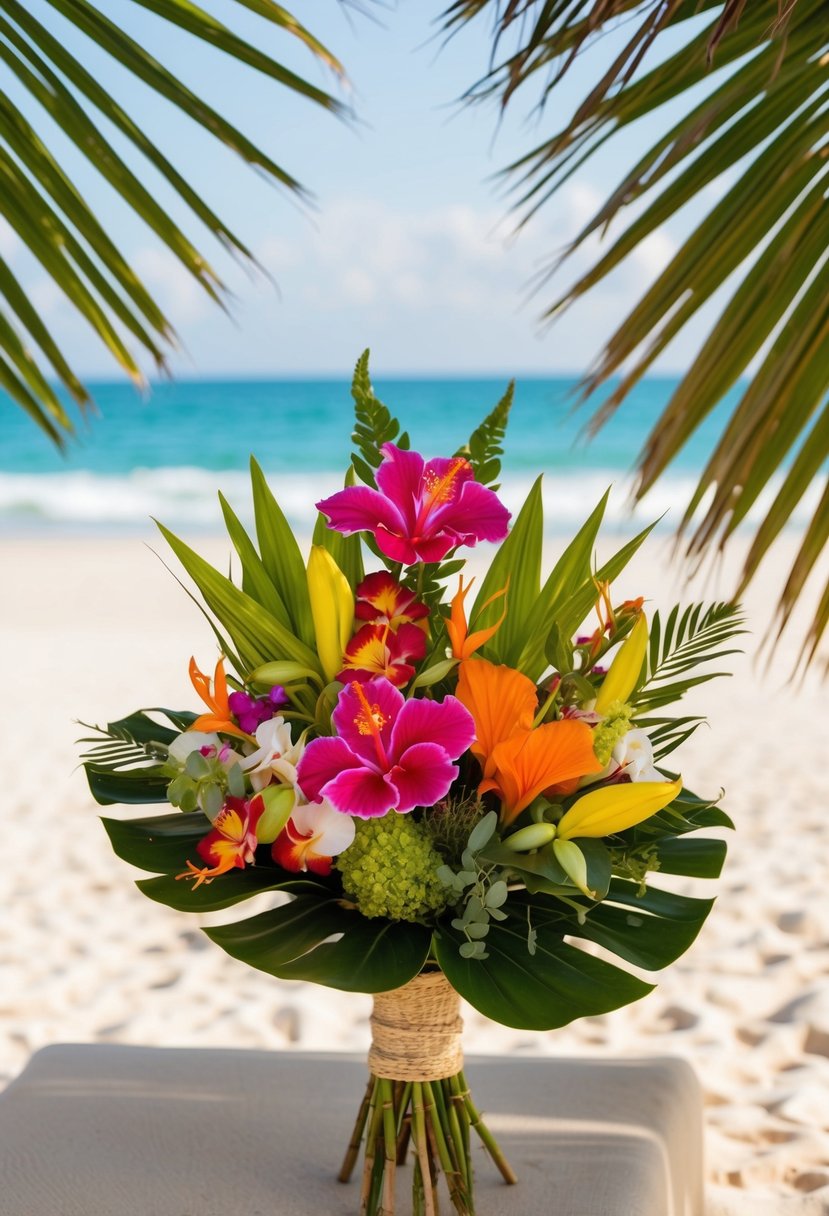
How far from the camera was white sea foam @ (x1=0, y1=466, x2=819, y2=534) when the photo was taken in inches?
465

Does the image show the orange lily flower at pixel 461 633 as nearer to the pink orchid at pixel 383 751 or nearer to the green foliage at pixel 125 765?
the pink orchid at pixel 383 751

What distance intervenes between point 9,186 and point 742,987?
72.0 inches

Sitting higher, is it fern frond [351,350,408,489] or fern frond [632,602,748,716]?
fern frond [351,350,408,489]

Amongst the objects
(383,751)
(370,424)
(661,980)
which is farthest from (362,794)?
(661,980)

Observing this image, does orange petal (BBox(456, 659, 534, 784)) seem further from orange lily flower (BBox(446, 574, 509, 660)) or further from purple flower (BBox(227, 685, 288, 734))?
purple flower (BBox(227, 685, 288, 734))

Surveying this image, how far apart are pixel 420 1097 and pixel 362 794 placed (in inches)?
10.9

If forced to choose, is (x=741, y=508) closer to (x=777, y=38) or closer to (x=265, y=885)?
(x=777, y=38)

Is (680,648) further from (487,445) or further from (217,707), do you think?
(217,707)

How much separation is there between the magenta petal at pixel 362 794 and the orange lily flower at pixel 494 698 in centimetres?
7

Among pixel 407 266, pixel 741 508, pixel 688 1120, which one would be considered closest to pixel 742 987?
→ pixel 688 1120

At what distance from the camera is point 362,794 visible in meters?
0.67

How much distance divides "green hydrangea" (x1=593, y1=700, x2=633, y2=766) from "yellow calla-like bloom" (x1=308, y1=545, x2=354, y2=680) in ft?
0.52

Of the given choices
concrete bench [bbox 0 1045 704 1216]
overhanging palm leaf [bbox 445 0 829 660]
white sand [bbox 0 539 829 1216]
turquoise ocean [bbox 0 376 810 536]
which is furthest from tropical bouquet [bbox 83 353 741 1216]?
turquoise ocean [bbox 0 376 810 536]

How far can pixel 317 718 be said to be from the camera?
2.44 feet
